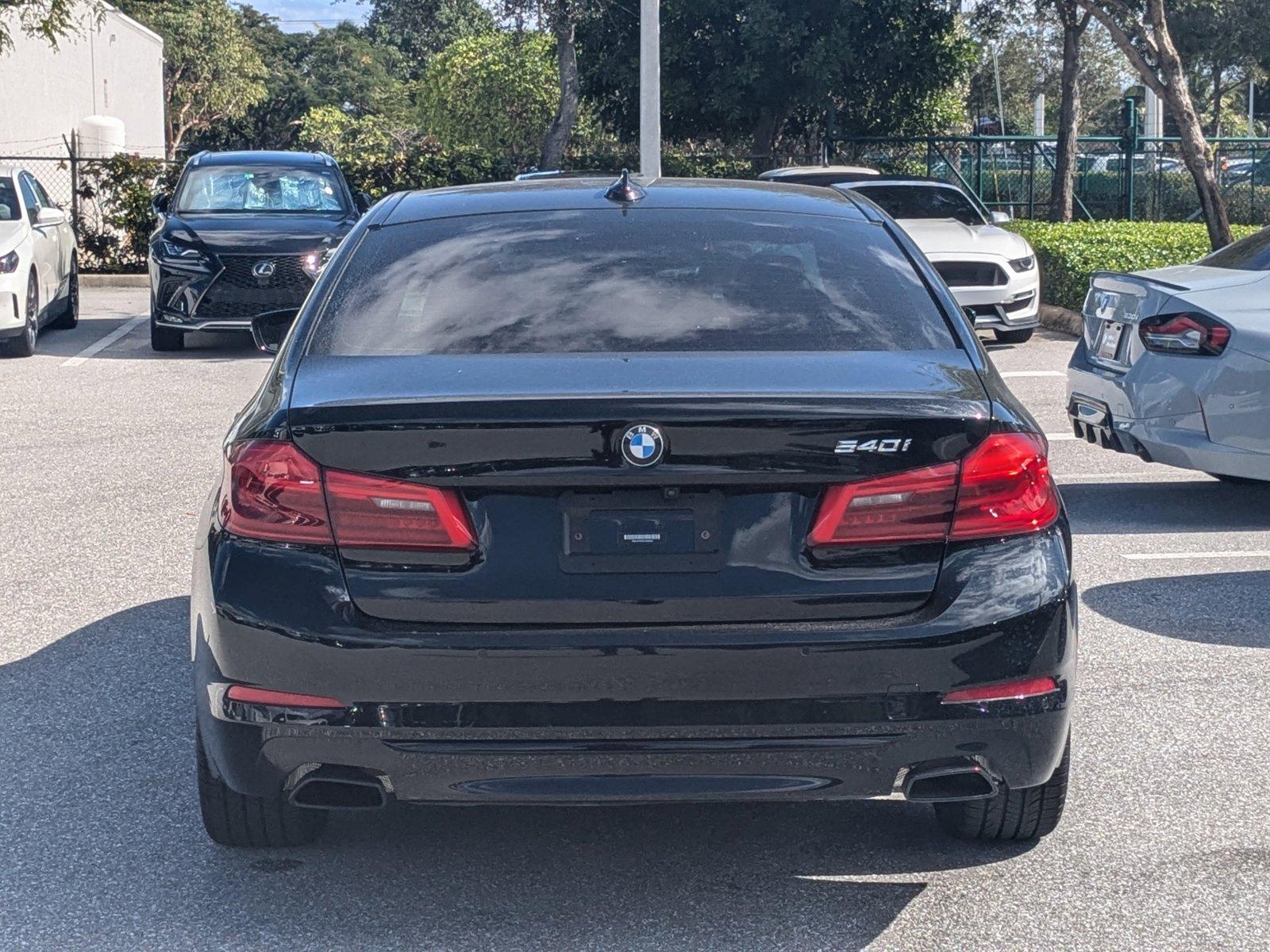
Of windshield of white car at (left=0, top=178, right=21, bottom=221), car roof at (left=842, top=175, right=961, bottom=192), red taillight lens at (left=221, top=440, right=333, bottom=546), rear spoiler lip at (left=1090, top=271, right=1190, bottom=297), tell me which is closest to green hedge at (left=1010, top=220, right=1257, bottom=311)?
car roof at (left=842, top=175, right=961, bottom=192)

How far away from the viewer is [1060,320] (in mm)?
17609

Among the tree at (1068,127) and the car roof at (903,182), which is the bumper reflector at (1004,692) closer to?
the car roof at (903,182)

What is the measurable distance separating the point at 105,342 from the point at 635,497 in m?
14.3

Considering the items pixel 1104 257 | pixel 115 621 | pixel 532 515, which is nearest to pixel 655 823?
pixel 532 515

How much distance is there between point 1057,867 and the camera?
4176mm

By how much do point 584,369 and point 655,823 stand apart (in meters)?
1.35

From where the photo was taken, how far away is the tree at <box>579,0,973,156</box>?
29109 millimetres

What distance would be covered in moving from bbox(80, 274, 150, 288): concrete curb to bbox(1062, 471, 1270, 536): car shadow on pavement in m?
17.2

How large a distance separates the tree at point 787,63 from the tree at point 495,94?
74.3 ft

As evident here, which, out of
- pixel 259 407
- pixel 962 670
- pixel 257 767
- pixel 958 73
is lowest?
pixel 257 767

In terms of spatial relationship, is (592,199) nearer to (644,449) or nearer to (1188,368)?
(644,449)

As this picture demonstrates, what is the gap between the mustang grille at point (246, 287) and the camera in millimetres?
15188

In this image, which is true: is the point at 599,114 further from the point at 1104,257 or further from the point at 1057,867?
the point at 1057,867

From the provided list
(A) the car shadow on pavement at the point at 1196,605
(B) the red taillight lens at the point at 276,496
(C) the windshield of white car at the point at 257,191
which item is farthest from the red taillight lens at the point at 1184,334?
(C) the windshield of white car at the point at 257,191
